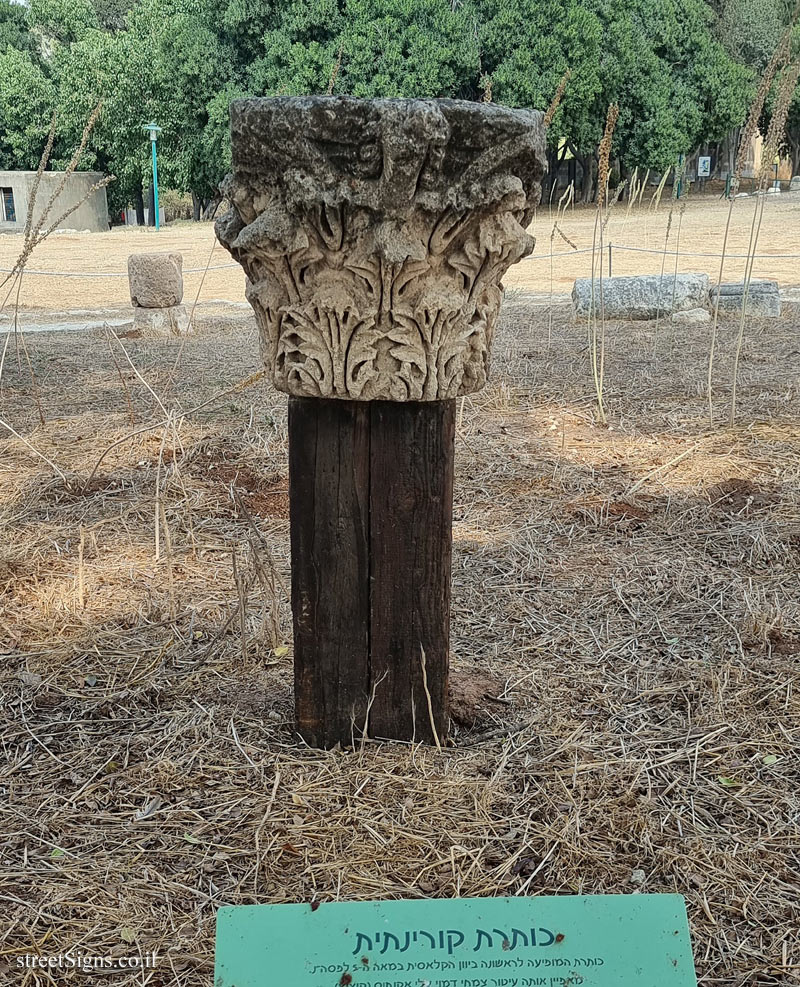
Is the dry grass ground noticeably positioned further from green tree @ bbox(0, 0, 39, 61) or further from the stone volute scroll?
green tree @ bbox(0, 0, 39, 61)

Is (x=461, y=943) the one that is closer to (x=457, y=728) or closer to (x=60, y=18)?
(x=457, y=728)

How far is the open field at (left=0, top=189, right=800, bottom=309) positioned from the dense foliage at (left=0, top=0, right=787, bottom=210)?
2.64 meters

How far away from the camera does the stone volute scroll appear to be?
1768 millimetres

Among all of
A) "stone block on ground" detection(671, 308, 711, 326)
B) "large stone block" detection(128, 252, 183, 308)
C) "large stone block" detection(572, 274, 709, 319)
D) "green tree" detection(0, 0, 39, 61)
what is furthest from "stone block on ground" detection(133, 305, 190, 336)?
"green tree" detection(0, 0, 39, 61)

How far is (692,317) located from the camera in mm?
8469

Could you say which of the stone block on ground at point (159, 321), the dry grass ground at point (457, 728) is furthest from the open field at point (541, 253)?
the dry grass ground at point (457, 728)

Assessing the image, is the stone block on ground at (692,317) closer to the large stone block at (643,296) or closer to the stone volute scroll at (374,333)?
the large stone block at (643,296)

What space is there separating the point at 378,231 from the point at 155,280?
7427mm

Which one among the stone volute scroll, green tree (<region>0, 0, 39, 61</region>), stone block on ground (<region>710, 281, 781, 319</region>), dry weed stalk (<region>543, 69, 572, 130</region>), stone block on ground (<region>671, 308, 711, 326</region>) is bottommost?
stone block on ground (<region>671, 308, 711, 326</region>)

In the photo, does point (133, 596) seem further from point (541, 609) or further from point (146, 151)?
point (146, 151)

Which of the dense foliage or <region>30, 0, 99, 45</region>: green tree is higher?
<region>30, 0, 99, 45</region>: green tree

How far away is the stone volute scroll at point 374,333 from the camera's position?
69.6 inches

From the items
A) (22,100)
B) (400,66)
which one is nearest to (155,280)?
(400,66)

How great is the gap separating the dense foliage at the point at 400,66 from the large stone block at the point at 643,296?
556 inches
